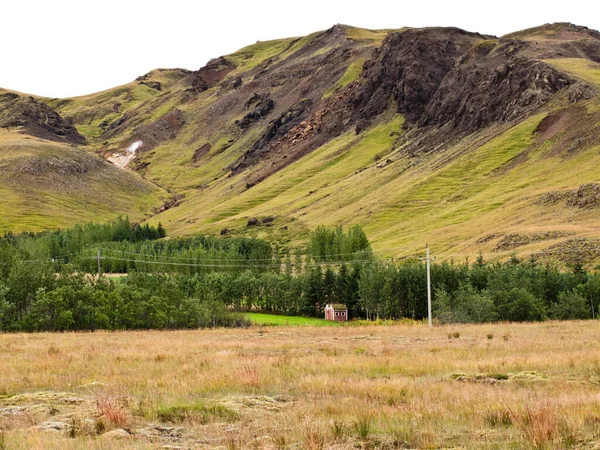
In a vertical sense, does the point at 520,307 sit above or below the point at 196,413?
below

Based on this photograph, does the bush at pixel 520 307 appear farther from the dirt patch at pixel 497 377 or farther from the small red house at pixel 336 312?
the dirt patch at pixel 497 377

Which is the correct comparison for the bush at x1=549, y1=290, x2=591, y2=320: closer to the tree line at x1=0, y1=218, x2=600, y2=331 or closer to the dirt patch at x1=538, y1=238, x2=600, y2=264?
the tree line at x1=0, y1=218, x2=600, y2=331

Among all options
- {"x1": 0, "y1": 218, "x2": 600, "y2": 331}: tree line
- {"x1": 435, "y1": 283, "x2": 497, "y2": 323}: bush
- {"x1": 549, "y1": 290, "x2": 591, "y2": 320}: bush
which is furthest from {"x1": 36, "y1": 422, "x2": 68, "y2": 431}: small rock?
{"x1": 549, "y1": 290, "x2": 591, "y2": 320}: bush

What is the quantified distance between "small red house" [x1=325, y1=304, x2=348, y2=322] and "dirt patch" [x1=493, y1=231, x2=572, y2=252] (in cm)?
3493

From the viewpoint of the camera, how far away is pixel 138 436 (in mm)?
13156

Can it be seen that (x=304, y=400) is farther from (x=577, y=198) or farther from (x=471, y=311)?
(x=577, y=198)

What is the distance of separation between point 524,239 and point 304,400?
120098 mm

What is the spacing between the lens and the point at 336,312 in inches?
4515

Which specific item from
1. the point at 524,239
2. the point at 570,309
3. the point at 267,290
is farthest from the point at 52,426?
the point at 524,239

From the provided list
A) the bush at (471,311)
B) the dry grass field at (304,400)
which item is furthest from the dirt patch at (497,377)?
the bush at (471,311)

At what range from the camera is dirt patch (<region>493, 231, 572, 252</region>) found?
12688 cm

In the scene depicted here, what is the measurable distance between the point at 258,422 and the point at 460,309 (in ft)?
232

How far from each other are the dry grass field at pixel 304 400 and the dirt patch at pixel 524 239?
102m

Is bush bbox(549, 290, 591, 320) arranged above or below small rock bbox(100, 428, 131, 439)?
below
